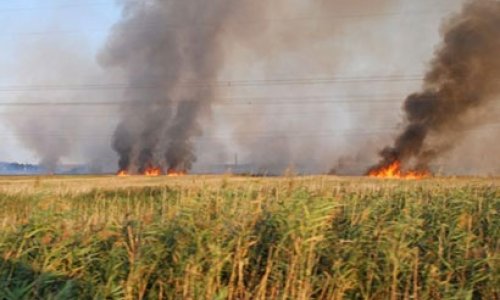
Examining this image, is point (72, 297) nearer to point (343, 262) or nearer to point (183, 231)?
point (183, 231)

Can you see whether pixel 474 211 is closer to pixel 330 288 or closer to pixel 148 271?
pixel 330 288

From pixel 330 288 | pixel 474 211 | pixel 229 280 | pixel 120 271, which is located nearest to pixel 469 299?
pixel 330 288

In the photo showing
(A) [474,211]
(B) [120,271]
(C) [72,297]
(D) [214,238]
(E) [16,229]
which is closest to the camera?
(C) [72,297]

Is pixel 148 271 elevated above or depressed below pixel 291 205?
below

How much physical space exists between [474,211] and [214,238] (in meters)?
5.50

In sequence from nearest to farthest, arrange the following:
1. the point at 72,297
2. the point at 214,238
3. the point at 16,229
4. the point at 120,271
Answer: the point at 72,297 < the point at 120,271 < the point at 214,238 < the point at 16,229

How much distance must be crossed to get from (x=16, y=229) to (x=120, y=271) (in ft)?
5.87

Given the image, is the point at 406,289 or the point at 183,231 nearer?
the point at 406,289

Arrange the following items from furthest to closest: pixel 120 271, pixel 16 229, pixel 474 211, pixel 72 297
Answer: pixel 474 211
pixel 16 229
pixel 120 271
pixel 72 297

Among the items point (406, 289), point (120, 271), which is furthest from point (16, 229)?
point (406, 289)

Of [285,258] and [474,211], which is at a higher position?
[474,211]

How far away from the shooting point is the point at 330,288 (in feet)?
18.5

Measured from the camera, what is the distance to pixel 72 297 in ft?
16.8

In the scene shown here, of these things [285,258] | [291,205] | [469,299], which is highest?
[291,205]
